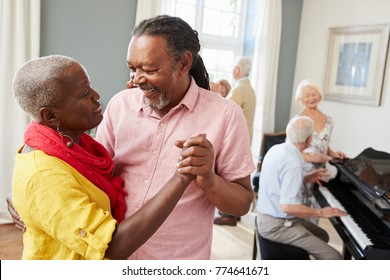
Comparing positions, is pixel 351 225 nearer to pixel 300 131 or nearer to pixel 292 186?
pixel 292 186

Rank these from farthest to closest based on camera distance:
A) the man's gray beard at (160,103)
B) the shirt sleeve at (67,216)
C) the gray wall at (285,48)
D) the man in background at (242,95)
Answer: the gray wall at (285,48), the man in background at (242,95), the man's gray beard at (160,103), the shirt sleeve at (67,216)

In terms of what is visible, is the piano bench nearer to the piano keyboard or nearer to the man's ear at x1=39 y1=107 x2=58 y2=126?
the piano keyboard

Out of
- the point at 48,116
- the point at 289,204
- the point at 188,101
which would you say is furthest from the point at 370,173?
the point at 48,116

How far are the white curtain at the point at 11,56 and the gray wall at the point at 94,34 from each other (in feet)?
0.51

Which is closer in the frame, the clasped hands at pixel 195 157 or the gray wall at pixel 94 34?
the clasped hands at pixel 195 157

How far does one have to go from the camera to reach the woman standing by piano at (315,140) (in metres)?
2.87

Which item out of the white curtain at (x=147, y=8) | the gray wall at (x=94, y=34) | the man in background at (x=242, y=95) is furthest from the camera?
the white curtain at (x=147, y=8)

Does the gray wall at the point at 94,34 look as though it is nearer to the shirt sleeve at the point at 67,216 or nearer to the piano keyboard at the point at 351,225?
the piano keyboard at the point at 351,225

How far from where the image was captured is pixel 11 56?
3.38 metres

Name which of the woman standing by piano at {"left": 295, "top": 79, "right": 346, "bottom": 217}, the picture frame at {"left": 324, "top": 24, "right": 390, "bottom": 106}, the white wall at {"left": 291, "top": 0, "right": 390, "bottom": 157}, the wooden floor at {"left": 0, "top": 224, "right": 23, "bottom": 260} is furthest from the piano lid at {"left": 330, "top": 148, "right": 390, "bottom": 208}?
the wooden floor at {"left": 0, "top": 224, "right": 23, "bottom": 260}

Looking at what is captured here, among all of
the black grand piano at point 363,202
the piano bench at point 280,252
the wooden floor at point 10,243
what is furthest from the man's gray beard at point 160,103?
the wooden floor at point 10,243

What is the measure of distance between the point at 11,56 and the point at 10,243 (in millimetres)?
1710
